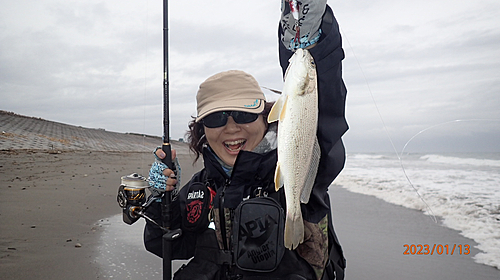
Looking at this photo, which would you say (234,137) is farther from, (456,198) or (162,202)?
(456,198)

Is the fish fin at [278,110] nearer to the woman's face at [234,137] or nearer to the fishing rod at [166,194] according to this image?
the woman's face at [234,137]

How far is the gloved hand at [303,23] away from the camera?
6.40 feet

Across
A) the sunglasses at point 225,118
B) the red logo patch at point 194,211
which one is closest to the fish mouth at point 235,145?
the sunglasses at point 225,118

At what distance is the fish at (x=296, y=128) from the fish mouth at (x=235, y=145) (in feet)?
2.87

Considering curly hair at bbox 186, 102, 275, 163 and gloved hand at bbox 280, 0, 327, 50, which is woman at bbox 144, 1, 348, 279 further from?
curly hair at bbox 186, 102, 275, 163

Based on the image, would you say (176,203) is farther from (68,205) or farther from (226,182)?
(68,205)

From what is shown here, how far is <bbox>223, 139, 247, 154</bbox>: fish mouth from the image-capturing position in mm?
2650

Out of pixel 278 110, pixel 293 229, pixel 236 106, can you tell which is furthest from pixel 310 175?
pixel 236 106

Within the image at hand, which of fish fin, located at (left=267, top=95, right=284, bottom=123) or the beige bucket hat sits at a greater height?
the beige bucket hat

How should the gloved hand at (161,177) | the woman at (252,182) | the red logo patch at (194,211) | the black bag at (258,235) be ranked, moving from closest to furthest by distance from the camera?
the woman at (252,182), the black bag at (258,235), the red logo patch at (194,211), the gloved hand at (161,177)
